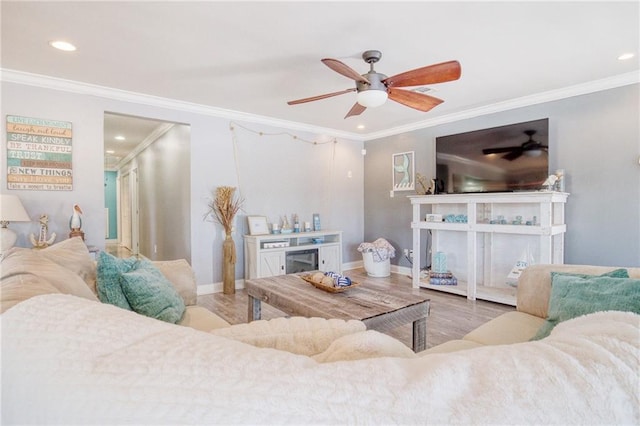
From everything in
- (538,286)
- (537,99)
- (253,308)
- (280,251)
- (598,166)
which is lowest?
(253,308)

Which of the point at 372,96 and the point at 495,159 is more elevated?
the point at 372,96

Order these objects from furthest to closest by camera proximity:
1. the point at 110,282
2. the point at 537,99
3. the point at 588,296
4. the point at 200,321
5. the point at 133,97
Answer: the point at 537,99, the point at 133,97, the point at 200,321, the point at 110,282, the point at 588,296

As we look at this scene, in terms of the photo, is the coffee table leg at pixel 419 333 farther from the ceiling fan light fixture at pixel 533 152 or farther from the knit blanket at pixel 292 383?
the ceiling fan light fixture at pixel 533 152

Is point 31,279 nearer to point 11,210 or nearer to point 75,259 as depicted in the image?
point 75,259

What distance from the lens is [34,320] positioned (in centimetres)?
61

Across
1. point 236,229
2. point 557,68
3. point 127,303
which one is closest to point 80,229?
point 236,229

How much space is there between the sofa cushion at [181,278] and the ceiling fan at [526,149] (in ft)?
12.0

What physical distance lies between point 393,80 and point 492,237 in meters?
2.68

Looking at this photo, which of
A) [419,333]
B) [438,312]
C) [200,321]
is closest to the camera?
[200,321]

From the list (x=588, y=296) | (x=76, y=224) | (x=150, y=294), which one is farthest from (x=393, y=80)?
(x=76, y=224)

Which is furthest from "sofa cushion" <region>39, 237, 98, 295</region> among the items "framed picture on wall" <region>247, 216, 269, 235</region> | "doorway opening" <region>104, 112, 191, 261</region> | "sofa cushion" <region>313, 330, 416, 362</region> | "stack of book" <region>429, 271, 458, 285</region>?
"stack of book" <region>429, 271, 458, 285</region>

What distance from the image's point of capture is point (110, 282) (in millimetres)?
1534

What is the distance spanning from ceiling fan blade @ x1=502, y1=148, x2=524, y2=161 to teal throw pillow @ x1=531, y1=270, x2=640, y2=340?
98.3 inches

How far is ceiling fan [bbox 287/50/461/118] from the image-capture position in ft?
7.29
